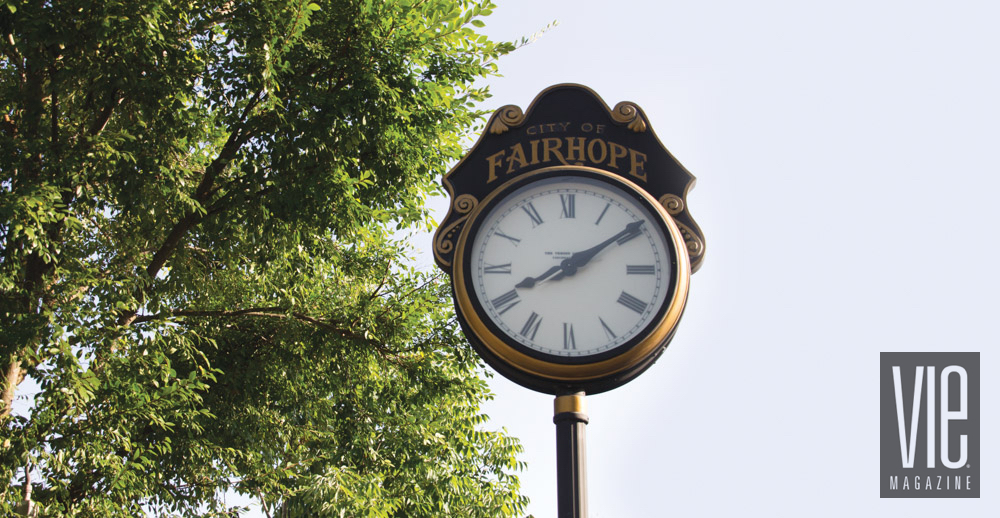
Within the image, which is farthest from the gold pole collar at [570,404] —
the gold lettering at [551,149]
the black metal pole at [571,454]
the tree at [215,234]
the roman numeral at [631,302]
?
the tree at [215,234]

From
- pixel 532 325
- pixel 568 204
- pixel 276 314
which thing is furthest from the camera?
pixel 276 314

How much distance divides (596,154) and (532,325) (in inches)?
32.0

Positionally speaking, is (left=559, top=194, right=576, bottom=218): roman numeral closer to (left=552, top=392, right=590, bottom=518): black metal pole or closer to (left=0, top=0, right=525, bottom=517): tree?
(left=552, top=392, right=590, bottom=518): black metal pole

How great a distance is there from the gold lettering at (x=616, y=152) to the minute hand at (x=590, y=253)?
330 millimetres

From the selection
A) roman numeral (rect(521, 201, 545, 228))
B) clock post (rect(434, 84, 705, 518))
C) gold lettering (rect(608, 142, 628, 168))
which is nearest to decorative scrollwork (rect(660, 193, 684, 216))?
clock post (rect(434, 84, 705, 518))

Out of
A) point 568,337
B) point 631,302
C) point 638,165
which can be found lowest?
point 568,337

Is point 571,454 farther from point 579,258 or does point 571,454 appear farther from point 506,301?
point 579,258

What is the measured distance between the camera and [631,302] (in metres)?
4.21

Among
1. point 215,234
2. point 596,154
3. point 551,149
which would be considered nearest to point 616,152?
point 596,154

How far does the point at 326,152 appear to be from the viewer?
834 centimetres

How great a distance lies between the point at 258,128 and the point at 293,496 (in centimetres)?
320

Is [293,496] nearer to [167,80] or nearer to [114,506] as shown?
[114,506]

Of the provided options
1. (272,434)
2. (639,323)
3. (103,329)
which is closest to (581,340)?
(639,323)

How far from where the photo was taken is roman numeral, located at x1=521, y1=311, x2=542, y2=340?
13.6 feet
